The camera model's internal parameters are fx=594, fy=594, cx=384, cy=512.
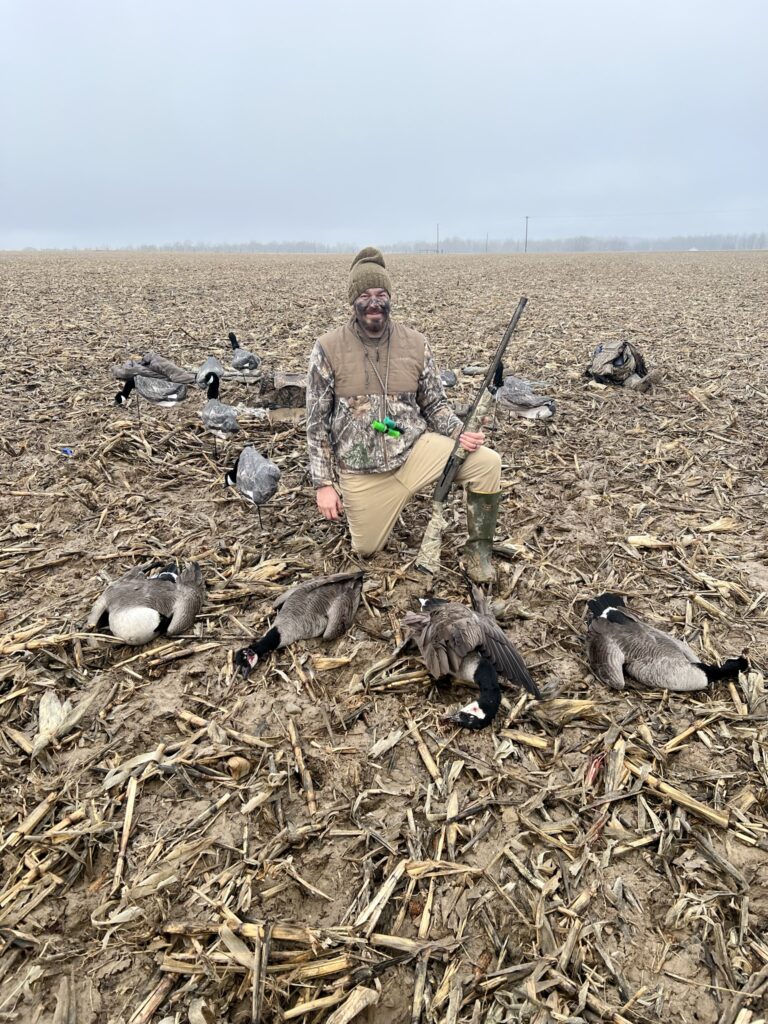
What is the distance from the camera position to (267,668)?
388 centimetres

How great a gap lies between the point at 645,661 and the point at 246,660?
2.49m

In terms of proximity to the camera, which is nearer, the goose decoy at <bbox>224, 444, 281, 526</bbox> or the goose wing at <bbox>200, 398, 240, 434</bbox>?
the goose decoy at <bbox>224, 444, 281, 526</bbox>

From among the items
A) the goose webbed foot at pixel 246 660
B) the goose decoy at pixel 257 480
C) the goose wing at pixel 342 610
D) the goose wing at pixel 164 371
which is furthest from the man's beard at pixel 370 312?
the goose wing at pixel 164 371

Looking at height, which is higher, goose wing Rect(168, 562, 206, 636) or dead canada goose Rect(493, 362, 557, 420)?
dead canada goose Rect(493, 362, 557, 420)

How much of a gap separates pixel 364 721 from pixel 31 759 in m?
1.82

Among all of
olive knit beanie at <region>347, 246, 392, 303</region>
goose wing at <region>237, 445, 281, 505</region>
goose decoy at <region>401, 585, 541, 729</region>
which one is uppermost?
olive knit beanie at <region>347, 246, 392, 303</region>

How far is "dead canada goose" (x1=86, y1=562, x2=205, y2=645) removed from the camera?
397cm

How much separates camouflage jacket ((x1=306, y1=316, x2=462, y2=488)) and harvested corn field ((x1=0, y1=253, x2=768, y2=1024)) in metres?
0.89

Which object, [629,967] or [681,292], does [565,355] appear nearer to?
[629,967]

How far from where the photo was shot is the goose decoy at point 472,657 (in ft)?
11.1

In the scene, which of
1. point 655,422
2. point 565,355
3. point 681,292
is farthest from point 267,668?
point 681,292

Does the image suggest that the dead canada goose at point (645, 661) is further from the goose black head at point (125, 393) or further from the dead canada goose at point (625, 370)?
the goose black head at point (125, 393)

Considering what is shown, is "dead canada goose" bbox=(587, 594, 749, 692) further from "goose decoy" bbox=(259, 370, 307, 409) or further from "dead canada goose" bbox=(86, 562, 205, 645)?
"goose decoy" bbox=(259, 370, 307, 409)

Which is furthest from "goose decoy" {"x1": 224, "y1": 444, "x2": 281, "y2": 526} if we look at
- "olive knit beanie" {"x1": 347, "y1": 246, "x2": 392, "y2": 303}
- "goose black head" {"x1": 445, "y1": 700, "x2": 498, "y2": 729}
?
"goose black head" {"x1": 445, "y1": 700, "x2": 498, "y2": 729}
